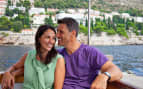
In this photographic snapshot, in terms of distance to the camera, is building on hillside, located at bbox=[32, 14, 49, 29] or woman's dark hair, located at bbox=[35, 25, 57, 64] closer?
woman's dark hair, located at bbox=[35, 25, 57, 64]

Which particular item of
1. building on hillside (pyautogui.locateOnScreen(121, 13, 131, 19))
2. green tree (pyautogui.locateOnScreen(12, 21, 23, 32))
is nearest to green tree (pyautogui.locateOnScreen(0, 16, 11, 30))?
green tree (pyautogui.locateOnScreen(12, 21, 23, 32))

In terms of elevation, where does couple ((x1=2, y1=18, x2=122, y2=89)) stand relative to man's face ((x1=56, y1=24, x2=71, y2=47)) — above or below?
below

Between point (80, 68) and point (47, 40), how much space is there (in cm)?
14

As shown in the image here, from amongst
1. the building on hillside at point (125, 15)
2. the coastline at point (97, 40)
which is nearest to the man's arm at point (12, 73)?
the coastline at point (97, 40)

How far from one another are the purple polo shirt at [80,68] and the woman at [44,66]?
44 mm

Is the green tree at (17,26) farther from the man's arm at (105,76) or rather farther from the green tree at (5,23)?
the man's arm at (105,76)

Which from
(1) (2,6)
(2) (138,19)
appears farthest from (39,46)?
(2) (138,19)

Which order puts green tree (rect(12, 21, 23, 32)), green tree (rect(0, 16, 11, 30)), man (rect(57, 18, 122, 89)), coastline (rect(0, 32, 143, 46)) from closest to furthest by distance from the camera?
man (rect(57, 18, 122, 89)) → coastline (rect(0, 32, 143, 46)) → green tree (rect(12, 21, 23, 32)) → green tree (rect(0, 16, 11, 30))

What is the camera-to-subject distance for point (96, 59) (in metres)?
0.64

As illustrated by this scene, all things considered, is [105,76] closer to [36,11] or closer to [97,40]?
[97,40]

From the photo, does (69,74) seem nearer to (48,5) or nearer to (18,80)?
(18,80)

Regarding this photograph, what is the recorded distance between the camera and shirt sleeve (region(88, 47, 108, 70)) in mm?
634

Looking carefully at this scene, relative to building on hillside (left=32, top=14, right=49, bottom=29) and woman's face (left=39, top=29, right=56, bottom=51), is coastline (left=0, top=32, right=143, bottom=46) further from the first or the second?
woman's face (left=39, top=29, right=56, bottom=51)

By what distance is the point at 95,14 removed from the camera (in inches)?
1247
